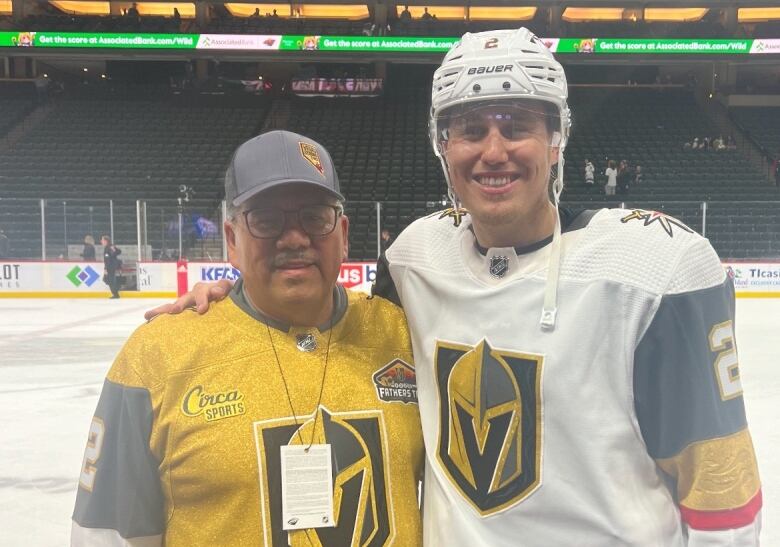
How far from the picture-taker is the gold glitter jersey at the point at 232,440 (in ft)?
4.24

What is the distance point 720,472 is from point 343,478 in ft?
2.18

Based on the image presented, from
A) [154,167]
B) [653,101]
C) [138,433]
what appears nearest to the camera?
[138,433]

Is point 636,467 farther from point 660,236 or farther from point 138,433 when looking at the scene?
point 138,433

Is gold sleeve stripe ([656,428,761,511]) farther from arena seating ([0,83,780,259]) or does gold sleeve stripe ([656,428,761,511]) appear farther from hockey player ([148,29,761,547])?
arena seating ([0,83,780,259])

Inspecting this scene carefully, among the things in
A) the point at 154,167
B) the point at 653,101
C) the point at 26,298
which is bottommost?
the point at 26,298

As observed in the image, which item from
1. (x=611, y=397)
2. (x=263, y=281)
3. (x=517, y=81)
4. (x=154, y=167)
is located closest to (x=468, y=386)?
(x=611, y=397)

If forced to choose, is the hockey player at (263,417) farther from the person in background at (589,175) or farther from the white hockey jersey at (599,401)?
the person in background at (589,175)

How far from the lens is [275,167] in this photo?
4.41 feet

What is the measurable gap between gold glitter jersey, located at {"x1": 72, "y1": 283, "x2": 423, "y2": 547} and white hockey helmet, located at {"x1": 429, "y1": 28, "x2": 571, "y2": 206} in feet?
1.81

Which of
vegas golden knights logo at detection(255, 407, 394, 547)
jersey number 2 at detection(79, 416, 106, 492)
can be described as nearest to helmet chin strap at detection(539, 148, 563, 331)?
vegas golden knights logo at detection(255, 407, 394, 547)

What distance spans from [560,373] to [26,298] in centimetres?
1239

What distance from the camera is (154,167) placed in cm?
1709

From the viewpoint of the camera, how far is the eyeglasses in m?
1.36

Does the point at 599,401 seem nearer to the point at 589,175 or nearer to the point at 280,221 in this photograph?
the point at 280,221
